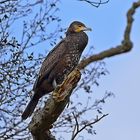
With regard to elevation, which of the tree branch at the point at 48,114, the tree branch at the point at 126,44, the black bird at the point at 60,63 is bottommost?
the tree branch at the point at 126,44

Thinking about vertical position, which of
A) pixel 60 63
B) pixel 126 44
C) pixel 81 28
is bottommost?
pixel 126 44

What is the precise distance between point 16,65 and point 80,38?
2.36 m

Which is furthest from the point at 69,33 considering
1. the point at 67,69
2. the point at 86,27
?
the point at 67,69

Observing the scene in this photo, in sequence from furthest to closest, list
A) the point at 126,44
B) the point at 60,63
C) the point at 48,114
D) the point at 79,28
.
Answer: the point at 79,28 → the point at 60,63 → the point at 48,114 → the point at 126,44

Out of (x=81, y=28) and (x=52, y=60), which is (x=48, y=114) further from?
(x=81, y=28)

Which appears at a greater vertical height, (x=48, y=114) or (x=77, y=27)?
(x=77, y=27)

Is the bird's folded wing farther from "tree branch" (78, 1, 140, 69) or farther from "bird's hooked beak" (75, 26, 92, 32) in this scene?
"tree branch" (78, 1, 140, 69)

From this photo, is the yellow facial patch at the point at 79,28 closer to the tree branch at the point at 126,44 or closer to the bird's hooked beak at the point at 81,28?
the bird's hooked beak at the point at 81,28

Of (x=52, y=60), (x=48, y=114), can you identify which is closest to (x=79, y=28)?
(x=52, y=60)

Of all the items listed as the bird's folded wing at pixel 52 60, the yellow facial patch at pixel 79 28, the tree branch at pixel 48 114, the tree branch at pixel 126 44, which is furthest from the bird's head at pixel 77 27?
the tree branch at pixel 126 44

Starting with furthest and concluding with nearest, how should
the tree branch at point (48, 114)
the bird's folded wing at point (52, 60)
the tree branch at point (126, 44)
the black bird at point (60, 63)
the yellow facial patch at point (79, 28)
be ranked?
the yellow facial patch at point (79, 28)
the bird's folded wing at point (52, 60)
the black bird at point (60, 63)
the tree branch at point (48, 114)
the tree branch at point (126, 44)

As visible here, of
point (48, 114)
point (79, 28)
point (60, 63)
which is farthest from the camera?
point (79, 28)

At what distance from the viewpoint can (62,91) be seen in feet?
12.1

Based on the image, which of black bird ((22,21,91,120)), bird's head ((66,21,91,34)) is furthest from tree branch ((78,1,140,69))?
bird's head ((66,21,91,34))
